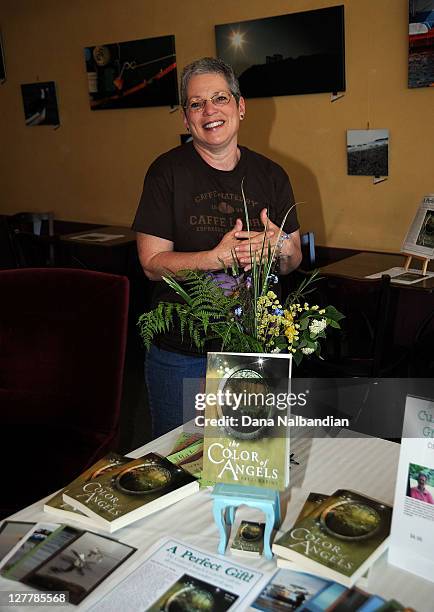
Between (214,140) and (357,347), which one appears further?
(357,347)

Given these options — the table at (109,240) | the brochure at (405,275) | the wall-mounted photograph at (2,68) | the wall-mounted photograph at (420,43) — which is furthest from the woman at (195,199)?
the wall-mounted photograph at (2,68)

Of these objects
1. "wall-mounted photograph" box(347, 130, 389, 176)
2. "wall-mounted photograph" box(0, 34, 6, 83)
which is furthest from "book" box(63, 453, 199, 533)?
"wall-mounted photograph" box(0, 34, 6, 83)

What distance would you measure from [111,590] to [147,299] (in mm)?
3794

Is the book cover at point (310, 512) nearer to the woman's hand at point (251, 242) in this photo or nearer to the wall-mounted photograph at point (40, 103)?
the woman's hand at point (251, 242)

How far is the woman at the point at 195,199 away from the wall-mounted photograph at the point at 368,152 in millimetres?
1914

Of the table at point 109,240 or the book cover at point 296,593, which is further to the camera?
the table at point 109,240

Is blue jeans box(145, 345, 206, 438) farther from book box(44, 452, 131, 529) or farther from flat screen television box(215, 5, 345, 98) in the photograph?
flat screen television box(215, 5, 345, 98)

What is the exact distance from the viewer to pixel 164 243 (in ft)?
6.84

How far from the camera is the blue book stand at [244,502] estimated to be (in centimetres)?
126

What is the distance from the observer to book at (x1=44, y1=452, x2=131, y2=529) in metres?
A: 1.40

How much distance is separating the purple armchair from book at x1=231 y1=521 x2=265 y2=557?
0.96 m

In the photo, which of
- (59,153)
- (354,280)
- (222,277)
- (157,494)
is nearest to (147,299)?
(59,153)

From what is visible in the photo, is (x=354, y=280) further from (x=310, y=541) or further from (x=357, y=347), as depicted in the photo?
(x=310, y=541)

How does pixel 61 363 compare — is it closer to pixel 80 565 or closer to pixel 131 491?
pixel 131 491
